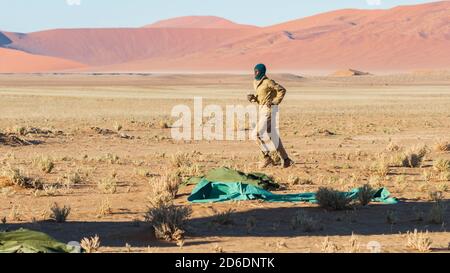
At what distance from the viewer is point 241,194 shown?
1342 cm

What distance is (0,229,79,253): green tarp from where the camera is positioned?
7.65m

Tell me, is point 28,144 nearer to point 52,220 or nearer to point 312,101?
point 52,220

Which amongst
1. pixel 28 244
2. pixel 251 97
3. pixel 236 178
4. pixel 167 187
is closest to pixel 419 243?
pixel 28 244

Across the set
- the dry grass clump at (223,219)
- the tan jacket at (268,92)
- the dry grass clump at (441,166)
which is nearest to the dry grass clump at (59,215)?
the dry grass clump at (223,219)

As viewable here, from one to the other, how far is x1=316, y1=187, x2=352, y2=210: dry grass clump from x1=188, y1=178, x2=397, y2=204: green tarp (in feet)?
1.37

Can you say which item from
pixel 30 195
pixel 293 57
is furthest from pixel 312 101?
pixel 293 57

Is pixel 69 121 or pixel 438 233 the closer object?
pixel 438 233

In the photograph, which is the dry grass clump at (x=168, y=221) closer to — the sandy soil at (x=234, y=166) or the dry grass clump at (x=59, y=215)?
the sandy soil at (x=234, y=166)

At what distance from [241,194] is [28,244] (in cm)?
602

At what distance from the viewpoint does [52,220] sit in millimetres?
11539

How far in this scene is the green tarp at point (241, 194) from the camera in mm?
13281

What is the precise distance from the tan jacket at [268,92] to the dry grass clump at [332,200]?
4.07 meters
